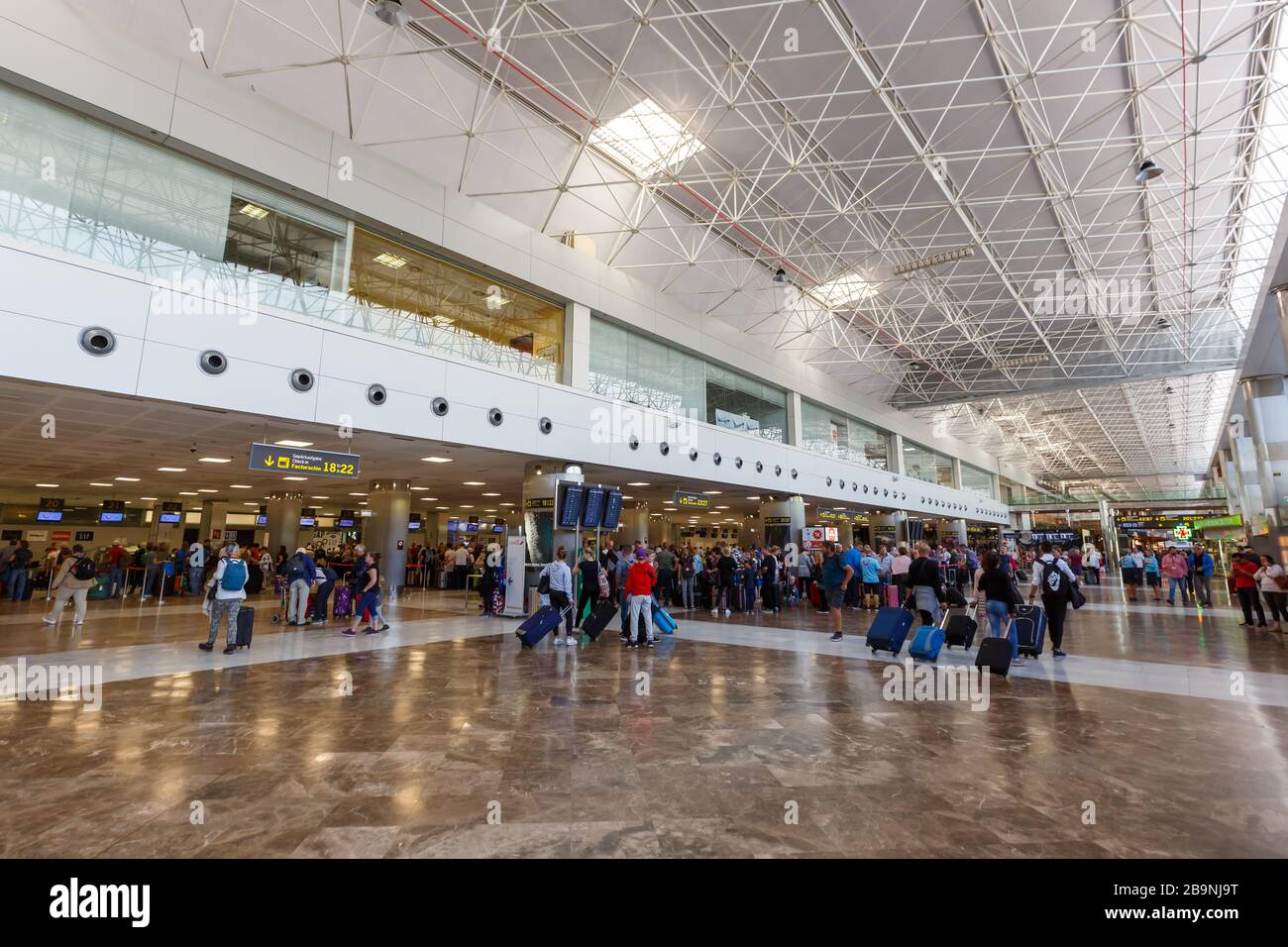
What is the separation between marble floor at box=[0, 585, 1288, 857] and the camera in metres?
3.41

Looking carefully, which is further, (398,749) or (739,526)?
(739,526)

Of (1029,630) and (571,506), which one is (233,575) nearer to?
(571,506)

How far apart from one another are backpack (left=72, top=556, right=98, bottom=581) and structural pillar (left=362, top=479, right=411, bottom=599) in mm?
7484

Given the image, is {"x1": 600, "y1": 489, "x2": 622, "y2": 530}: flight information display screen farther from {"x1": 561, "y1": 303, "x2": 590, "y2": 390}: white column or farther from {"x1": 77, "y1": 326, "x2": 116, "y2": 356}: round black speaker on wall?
{"x1": 77, "y1": 326, "x2": 116, "y2": 356}: round black speaker on wall

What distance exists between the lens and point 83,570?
11.7 m

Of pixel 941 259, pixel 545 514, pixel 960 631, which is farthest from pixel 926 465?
pixel 960 631

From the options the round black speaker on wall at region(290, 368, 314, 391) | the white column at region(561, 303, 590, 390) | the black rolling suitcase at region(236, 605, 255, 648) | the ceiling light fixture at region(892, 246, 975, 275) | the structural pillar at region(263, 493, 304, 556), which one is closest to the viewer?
the black rolling suitcase at region(236, 605, 255, 648)

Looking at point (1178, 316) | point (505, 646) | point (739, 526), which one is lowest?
point (505, 646)

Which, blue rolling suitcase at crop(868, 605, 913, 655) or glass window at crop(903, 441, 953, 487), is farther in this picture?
glass window at crop(903, 441, 953, 487)

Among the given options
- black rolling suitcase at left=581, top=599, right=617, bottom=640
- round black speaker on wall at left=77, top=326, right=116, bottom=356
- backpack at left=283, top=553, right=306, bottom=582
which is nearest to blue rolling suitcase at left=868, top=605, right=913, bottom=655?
black rolling suitcase at left=581, top=599, right=617, bottom=640

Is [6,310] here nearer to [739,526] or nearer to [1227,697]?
[1227,697]

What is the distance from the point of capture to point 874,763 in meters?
4.67
